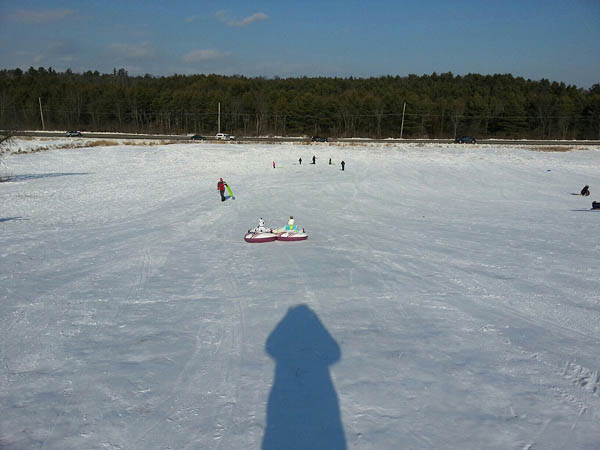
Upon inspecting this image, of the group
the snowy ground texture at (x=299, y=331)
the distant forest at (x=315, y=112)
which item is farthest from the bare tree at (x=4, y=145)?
the distant forest at (x=315, y=112)

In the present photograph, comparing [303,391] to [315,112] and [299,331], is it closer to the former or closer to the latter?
[299,331]

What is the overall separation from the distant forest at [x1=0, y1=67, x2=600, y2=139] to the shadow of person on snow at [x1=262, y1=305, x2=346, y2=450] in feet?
214

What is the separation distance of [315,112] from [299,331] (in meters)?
76.9

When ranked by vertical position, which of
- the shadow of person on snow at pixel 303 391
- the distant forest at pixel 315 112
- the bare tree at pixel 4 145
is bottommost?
the shadow of person on snow at pixel 303 391

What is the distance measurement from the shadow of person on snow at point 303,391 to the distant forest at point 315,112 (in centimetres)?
6519

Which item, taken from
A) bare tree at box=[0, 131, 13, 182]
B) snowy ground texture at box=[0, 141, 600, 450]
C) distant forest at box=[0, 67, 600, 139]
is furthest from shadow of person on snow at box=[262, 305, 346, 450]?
distant forest at box=[0, 67, 600, 139]

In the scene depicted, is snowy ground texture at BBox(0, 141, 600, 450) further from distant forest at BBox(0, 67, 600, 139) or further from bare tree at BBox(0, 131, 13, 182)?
distant forest at BBox(0, 67, 600, 139)

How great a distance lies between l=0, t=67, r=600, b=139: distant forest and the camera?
245 ft

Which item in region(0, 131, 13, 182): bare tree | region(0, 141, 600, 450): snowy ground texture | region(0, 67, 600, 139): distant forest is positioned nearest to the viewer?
region(0, 141, 600, 450): snowy ground texture

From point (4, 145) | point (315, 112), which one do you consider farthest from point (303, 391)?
A: point (315, 112)

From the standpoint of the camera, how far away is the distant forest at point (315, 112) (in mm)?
74750

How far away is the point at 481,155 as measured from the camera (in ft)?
148

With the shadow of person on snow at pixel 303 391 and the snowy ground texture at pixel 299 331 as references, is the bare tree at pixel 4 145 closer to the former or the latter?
the snowy ground texture at pixel 299 331

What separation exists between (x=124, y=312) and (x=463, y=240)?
10.7 metres
